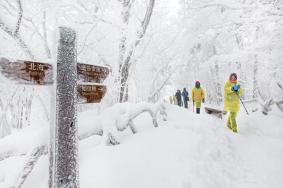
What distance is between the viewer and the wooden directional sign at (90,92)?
330 cm

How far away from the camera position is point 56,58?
3.07 metres

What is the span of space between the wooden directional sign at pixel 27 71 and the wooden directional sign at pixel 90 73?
1.22ft

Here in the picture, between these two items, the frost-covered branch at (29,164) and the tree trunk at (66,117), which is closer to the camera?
the tree trunk at (66,117)

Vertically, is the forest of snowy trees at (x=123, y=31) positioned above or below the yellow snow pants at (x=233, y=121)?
above

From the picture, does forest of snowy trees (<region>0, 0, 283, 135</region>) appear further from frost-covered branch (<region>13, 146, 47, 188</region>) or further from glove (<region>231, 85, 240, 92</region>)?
glove (<region>231, 85, 240, 92</region>)

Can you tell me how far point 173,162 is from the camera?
4.98 m

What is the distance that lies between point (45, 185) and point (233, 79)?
719cm

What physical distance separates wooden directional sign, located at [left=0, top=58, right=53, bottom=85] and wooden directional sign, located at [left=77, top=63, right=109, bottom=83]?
37 cm

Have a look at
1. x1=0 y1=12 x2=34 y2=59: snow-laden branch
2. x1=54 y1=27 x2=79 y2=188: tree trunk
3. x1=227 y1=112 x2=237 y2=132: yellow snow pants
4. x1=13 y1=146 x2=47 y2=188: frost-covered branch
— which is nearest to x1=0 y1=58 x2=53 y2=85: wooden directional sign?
x1=54 y1=27 x2=79 y2=188: tree trunk

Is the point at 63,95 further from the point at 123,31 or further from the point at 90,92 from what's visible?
the point at 123,31

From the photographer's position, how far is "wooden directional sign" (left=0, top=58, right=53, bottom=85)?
2.71m

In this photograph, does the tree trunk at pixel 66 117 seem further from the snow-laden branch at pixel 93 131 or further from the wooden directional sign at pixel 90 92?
the snow-laden branch at pixel 93 131

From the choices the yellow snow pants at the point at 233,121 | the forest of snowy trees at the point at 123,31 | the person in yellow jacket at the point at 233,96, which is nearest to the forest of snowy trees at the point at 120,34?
the forest of snowy trees at the point at 123,31

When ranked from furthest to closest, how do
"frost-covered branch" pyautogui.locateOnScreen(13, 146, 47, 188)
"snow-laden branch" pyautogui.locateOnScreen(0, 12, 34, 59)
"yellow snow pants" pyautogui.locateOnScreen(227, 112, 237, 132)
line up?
"yellow snow pants" pyautogui.locateOnScreen(227, 112, 237, 132) → "snow-laden branch" pyautogui.locateOnScreen(0, 12, 34, 59) → "frost-covered branch" pyautogui.locateOnScreen(13, 146, 47, 188)
